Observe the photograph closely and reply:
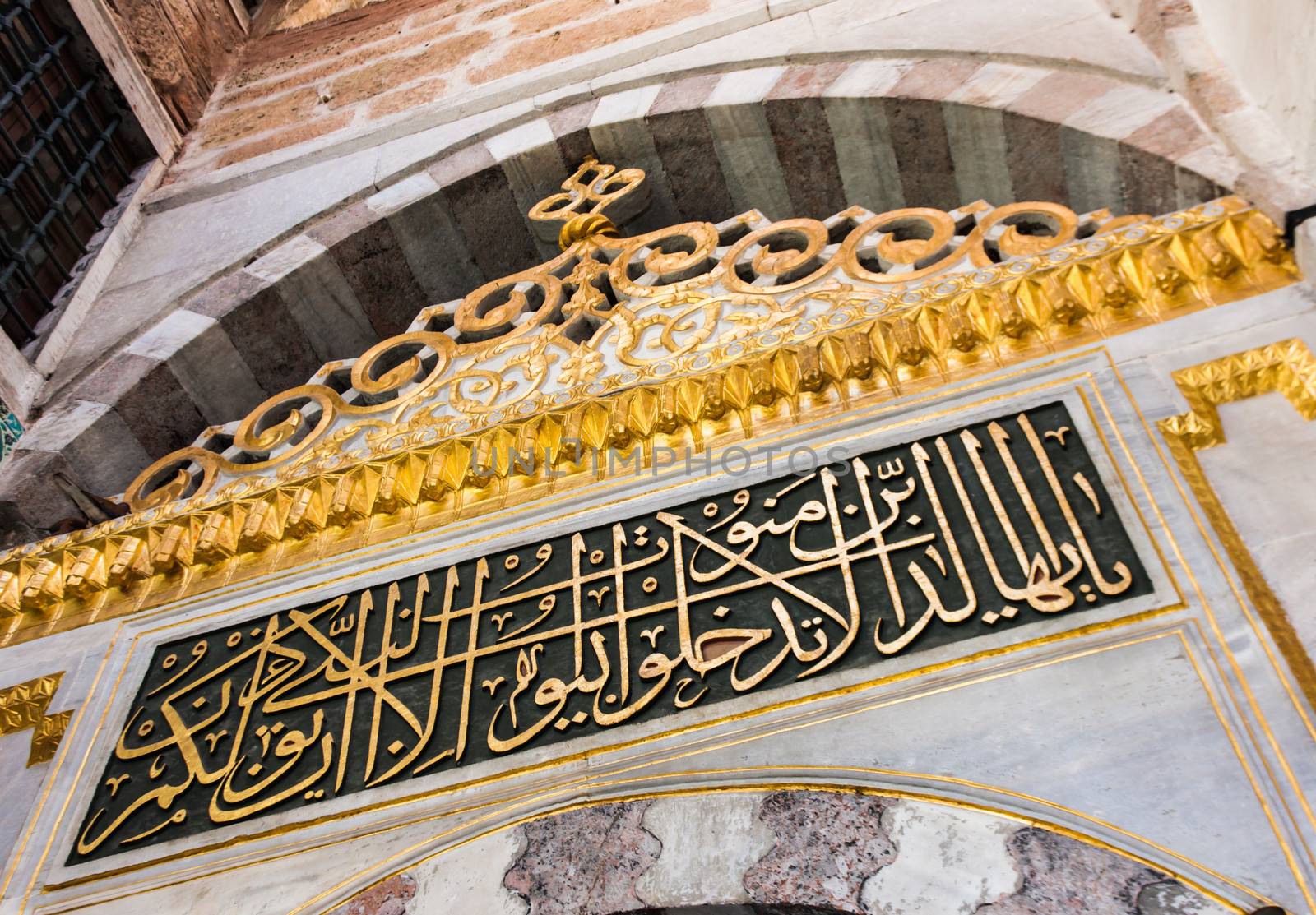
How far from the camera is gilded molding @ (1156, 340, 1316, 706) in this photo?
6.05 ft

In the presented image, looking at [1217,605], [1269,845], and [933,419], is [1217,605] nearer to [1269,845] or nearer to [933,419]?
[1269,845]

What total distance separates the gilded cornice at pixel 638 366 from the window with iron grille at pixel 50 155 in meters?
1.11

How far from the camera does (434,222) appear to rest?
381cm

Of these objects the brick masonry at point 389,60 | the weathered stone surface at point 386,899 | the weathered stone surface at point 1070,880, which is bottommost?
the weathered stone surface at point 1070,880

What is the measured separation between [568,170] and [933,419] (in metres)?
2.03

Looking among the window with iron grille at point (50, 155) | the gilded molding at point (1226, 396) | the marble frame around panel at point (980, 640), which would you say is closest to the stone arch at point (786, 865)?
the marble frame around panel at point (980, 640)

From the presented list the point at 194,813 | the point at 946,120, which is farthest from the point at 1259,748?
the point at 946,120

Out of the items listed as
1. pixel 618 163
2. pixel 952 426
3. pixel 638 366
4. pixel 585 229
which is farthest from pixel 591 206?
pixel 952 426

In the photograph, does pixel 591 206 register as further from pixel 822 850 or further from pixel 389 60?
pixel 822 850

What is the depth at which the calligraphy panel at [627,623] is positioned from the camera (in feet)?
6.44

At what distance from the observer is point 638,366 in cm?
270

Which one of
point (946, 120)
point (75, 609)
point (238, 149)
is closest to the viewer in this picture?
point (75, 609)

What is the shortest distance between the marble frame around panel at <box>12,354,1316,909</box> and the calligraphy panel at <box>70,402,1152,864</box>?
0.03m

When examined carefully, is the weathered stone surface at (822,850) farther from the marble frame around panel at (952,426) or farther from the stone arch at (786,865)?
the marble frame around panel at (952,426)
